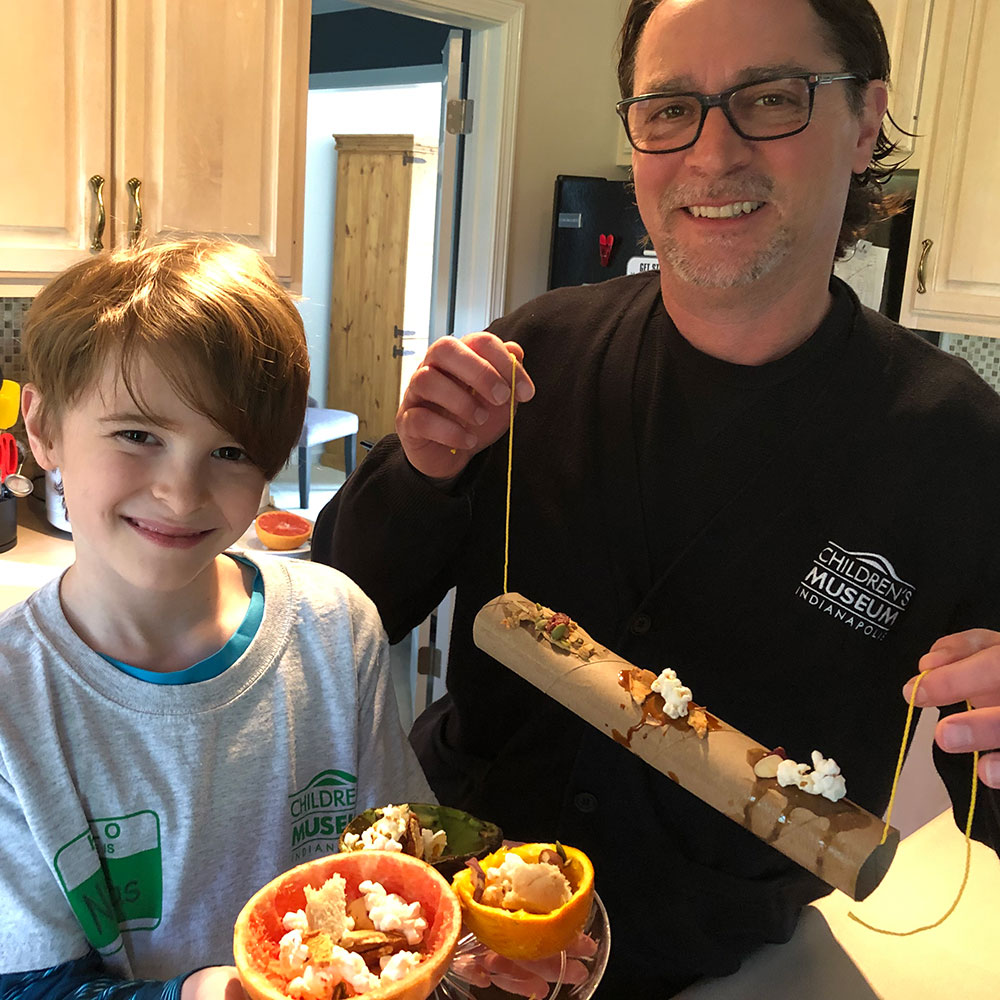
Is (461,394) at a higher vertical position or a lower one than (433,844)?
higher

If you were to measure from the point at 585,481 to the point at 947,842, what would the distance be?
0.66 m

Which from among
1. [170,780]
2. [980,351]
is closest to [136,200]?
[170,780]

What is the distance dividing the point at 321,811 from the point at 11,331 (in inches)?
80.3

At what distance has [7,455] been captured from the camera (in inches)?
85.9

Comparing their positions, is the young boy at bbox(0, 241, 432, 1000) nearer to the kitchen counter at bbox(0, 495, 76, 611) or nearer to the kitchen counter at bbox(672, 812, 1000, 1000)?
the kitchen counter at bbox(672, 812, 1000, 1000)

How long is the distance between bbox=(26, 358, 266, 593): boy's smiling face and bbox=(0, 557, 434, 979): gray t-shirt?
3.8 inches

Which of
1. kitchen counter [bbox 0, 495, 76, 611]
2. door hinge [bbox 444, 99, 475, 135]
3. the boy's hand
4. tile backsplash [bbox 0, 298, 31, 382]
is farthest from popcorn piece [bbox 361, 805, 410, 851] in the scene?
door hinge [bbox 444, 99, 475, 135]

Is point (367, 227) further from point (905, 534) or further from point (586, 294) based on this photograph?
point (905, 534)

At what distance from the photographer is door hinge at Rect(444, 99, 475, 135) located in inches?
125

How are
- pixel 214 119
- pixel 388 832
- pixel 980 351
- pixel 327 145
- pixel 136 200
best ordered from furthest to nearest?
1. pixel 327 145
2. pixel 980 351
3. pixel 214 119
4. pixel 136 200
5. pixel 388 832

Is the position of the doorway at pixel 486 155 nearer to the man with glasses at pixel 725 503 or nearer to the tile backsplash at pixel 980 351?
the tile backsplash at pixel 980 351

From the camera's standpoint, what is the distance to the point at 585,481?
48.7 inches

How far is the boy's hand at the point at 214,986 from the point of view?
0.67 metres

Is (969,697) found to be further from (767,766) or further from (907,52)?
(907,52)
